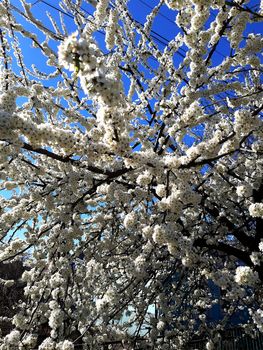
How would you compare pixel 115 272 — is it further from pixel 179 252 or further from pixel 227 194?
pixel 179 252

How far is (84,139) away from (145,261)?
265 cm

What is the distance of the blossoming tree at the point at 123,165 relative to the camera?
2891 mm

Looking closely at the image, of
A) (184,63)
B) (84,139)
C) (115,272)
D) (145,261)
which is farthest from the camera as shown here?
(115,272)

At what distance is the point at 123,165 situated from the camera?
4.84m

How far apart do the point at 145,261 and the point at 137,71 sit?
332 centimetres

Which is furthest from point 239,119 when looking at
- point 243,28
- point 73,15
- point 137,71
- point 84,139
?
point 73,15

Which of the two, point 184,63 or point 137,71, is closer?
point 184,63

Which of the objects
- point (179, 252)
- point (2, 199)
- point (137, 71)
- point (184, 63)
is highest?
point (137, 71)

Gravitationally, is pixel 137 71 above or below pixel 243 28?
above

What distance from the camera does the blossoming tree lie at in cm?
289

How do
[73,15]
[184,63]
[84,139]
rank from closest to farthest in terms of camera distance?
[84,139]
[184,63]
[73,15]

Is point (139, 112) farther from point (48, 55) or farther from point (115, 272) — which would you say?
point (115, 272)

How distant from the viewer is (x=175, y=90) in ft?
18.0

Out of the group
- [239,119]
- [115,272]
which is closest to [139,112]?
[239,119]
